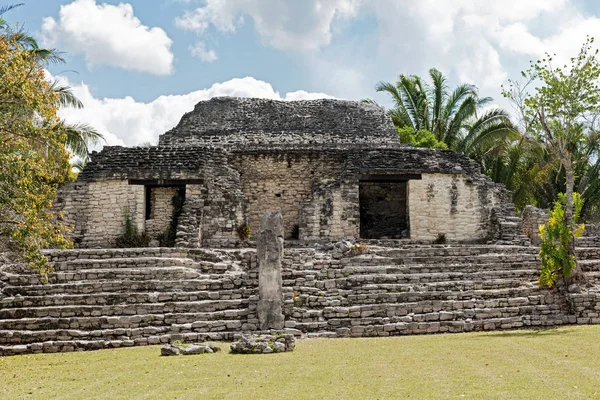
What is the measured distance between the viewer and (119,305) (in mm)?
11398

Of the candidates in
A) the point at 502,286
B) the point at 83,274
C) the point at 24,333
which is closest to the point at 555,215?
the point at 502,286

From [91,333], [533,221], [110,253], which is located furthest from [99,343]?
[533,221]

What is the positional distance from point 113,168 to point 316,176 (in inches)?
228

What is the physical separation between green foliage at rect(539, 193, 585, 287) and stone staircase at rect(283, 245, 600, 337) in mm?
350

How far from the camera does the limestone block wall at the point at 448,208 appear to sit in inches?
698

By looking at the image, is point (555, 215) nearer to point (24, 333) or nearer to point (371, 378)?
point (371, 378)

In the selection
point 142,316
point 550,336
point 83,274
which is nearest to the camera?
point 550,336

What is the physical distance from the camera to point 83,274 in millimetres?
12391

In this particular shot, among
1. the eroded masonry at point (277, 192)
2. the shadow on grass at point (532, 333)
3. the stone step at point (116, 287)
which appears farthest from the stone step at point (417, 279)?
the eroded masonry at point (277, 192)

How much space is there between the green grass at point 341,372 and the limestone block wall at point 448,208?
24.6ft

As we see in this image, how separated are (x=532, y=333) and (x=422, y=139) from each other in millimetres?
13963

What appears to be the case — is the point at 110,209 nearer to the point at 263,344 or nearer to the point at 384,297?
the point at 384,297

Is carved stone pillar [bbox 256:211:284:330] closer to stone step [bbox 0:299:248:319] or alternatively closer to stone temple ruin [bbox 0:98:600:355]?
stone temple ruin [bbox 0:98:600:355]

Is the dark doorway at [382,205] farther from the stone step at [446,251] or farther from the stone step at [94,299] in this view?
the stone step at [94,299]
